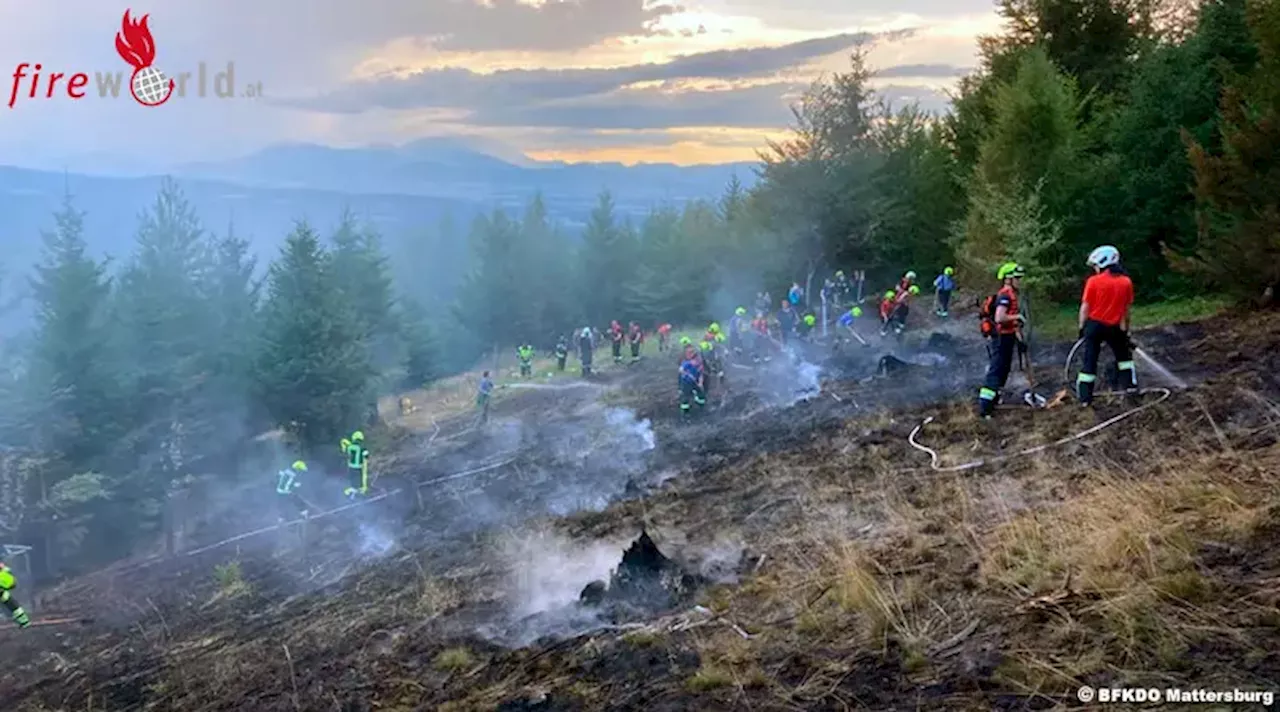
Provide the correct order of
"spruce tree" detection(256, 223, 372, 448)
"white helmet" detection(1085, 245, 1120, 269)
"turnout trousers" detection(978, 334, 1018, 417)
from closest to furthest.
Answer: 1. "white helmet" detection(1085, 245, 1120, 269)
2. "turnout trousers" detection(978, 334, 1018, 417)
3. "spruce tree" detection(256, 223, 372, 448)

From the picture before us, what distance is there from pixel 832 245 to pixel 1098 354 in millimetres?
28028

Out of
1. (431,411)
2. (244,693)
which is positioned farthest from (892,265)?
(244,693)

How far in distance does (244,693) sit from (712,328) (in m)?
18.8

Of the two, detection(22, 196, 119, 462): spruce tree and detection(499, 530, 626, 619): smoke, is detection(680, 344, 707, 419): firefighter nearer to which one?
detection(499, 530, 626, 619): smoke

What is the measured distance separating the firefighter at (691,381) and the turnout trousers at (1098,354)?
11147 mm

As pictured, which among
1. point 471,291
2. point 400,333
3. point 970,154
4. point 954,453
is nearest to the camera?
point 954,453

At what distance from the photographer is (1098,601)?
471 cm

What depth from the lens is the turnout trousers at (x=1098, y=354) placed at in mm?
10125

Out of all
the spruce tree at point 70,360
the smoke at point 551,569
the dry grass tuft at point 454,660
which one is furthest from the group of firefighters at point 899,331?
the dry grass tuft at point 454,660

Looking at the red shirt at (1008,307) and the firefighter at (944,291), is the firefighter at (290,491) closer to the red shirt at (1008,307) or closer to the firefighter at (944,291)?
the red shirt at (1008,307)

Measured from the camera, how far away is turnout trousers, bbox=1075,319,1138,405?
10125 millimetres

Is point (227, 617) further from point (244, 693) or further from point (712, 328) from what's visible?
point (712, 328)

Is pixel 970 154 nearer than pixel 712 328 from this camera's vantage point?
No

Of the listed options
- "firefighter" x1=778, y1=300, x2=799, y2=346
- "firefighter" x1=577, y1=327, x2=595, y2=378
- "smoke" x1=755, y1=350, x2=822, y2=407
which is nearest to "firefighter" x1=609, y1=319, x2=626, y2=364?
"firefighter" x1=577, y1=327, x2=595, y2=378
